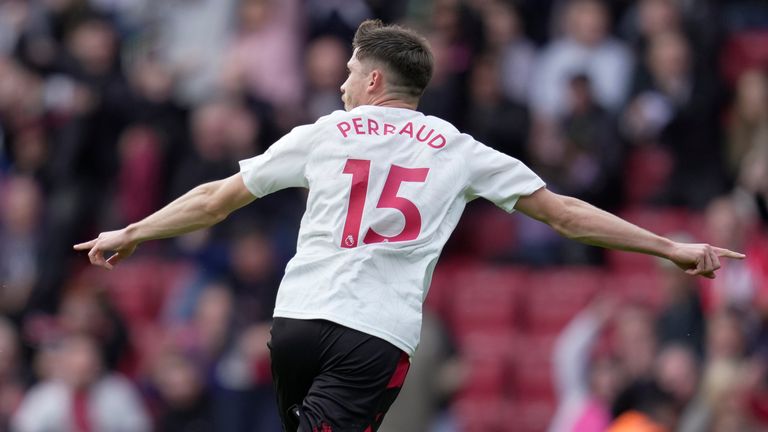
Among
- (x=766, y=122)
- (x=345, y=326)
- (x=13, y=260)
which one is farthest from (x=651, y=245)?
(x=13, y=260)

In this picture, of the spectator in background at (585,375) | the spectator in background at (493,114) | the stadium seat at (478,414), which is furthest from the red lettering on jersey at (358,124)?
the spectator in background at (493,114)

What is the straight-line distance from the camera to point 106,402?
1246cm

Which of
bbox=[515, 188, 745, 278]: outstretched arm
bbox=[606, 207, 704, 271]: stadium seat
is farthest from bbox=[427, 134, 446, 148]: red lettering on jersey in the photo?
bbox=[606, 207, 704, 271]: stadium seat

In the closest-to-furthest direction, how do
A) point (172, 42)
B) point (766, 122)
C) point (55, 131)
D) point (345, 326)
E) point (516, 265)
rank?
point (345, 326)
point (766, 122)
point (516, 265)
point (55, 131)
point (172, 42)

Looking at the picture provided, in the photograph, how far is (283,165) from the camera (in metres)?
6.23

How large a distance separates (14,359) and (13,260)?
1.82 meters

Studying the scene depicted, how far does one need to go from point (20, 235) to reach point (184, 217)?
9062 millimetres

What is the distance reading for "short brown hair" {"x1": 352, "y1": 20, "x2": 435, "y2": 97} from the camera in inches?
247

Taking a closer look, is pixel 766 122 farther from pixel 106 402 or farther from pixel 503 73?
pixel 106 402

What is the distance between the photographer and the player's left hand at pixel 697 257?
20.7 ft

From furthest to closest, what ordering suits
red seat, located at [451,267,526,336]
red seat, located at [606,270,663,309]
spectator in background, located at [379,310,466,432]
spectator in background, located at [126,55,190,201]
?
spectator in background, located at [126,55,190,201] → red seat, located at [451,267,526,336] → red seat, located at [606,270,663,309] → spectator in background, located at [379,310,466,432]

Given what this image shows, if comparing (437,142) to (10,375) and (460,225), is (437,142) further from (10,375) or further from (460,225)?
(10,375)

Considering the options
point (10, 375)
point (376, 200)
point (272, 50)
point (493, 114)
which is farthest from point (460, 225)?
point (376, 200)

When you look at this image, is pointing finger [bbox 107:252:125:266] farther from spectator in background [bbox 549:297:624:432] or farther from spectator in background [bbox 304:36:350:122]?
spectator in background [bbox 304:36:350:122]
